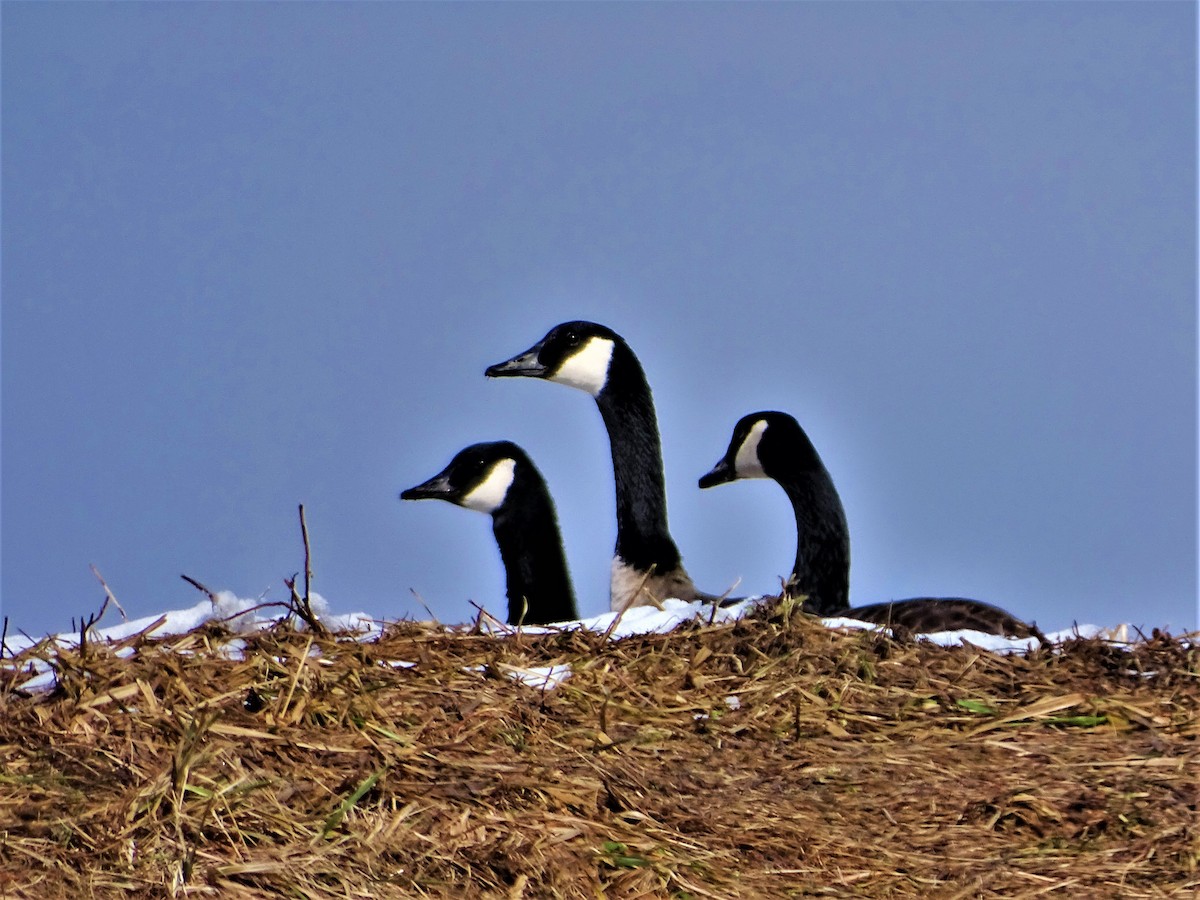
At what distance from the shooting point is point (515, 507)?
396 inches

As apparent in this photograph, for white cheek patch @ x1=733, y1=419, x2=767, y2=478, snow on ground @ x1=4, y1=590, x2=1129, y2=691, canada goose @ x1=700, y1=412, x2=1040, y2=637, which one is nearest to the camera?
snow on ground @ x1=4, y1=590, x2=1129, y2=691

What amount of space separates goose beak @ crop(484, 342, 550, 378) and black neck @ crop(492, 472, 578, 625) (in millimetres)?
1231

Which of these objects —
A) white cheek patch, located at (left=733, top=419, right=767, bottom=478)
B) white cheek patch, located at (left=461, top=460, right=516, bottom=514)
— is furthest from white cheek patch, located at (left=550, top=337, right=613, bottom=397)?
white cheek patch, located at (left=733, top=419, right=767, bottom=478)

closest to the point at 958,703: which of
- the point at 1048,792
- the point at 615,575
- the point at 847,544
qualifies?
the point at 1048,792

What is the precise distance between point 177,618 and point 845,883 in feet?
8.97

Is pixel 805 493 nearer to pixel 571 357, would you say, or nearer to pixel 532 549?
pixel 532 549

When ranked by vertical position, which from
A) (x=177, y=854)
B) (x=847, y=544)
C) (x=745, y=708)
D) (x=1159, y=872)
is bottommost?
(x=177, y=854)

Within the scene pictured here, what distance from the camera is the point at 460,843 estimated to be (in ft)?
12.8

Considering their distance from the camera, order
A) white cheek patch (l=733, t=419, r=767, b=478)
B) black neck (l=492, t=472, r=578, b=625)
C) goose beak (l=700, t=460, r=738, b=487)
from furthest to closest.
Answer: goose beak (l=700, t=460, r=738, b=487)
white cheek patch (l=733, t=419, r=767, b=478)
black neck (l=492, t=472, r=578, b=625)

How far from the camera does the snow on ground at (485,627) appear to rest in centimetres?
516

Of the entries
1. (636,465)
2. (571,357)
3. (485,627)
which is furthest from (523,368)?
(485,627)

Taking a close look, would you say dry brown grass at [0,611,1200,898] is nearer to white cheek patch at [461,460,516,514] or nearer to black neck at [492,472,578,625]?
black neck at [492,472,578,625]

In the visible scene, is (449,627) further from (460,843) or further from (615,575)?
(615,575)

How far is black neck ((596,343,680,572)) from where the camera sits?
1043 cm
